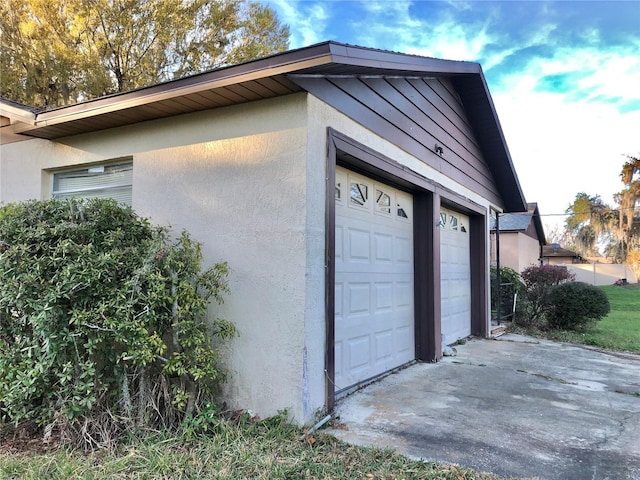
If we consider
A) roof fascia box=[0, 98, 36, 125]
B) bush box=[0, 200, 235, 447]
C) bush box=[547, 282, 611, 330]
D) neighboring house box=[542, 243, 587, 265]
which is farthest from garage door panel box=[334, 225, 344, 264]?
neighboring house box=[542, 243, 587, 265]

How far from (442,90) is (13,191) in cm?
631

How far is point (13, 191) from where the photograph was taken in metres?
5.80

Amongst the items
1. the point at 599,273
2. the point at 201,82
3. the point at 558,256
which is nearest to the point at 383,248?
the point at 201,82

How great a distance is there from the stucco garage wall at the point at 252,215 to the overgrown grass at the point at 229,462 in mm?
481

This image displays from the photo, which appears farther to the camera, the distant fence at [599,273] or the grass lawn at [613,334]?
the distant fence at [599,273]

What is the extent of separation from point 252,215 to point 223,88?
1.11 metres

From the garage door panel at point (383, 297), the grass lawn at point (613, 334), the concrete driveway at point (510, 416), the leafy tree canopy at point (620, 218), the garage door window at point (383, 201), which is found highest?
the leafy tree canopy at point (620, 218)

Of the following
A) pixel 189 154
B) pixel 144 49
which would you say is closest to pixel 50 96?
pixel 144 49

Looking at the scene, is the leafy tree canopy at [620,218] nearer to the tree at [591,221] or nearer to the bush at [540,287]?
the tree at [591,221]

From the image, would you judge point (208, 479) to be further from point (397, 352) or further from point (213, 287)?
point (397, 352)

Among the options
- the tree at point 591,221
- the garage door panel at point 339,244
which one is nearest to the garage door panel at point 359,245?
the garage door panel at point 339,244

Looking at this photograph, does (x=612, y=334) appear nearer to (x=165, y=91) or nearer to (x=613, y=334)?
(x=613, y=334)

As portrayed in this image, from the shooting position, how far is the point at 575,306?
991 centimetres

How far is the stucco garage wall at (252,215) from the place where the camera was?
147 inches
